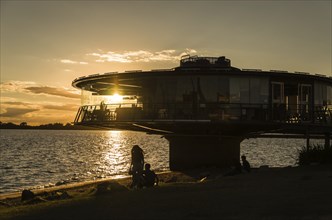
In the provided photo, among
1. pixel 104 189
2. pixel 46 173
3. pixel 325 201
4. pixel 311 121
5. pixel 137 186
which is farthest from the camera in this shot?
pixel 46 173

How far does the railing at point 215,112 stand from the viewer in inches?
1136

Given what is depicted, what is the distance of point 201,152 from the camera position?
113 feet

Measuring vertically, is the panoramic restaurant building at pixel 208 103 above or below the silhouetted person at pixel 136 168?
above

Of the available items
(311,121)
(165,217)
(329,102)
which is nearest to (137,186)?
(165,217)

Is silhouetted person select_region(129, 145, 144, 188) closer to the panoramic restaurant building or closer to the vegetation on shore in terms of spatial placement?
the panoramic restaurant building

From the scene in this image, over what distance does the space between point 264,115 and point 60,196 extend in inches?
568

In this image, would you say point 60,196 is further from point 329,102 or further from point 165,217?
point 329,102

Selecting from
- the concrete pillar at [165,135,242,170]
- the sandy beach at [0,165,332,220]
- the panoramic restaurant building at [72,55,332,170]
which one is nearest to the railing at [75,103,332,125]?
the panoramic restaurant building at [72,55,332,170]

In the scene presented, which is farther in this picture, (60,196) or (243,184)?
(60,196)

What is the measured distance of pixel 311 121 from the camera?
31.3 m

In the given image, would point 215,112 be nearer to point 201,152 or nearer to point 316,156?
point 201,152

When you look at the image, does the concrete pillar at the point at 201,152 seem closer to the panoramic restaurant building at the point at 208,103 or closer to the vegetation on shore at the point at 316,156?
the panoramic restaurant building at the point at 208,103

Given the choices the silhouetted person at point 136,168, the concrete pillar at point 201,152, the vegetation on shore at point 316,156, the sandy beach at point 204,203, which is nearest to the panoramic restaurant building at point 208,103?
the concrete pillar at point 201,152

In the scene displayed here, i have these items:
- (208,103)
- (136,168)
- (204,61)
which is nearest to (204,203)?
(136,168)
